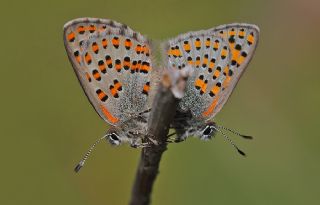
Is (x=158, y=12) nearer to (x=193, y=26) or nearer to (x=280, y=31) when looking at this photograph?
(x=193, y=26)

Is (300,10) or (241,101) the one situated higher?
(300,10)

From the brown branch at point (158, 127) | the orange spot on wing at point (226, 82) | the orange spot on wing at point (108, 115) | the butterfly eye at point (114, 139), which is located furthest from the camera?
the orange spot on wing at point (226, 82)

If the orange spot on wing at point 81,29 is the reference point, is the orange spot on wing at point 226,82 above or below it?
below

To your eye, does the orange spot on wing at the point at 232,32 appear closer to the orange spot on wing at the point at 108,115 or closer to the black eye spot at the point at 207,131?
the black eye spot at the point at 207,131

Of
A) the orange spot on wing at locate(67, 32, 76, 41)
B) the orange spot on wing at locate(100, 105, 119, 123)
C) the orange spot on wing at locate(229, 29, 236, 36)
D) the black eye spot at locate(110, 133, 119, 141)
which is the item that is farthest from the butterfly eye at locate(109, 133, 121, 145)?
the orange spot on wing at locate(229, 29, 236, 36)

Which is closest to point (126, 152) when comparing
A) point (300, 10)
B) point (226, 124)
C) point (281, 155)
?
A: point (226, 124)

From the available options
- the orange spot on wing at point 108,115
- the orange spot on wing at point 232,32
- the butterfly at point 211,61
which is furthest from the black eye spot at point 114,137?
the orange spot on wing at point 232,32

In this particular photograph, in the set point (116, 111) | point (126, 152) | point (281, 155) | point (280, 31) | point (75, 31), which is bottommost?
point (126, 152)
